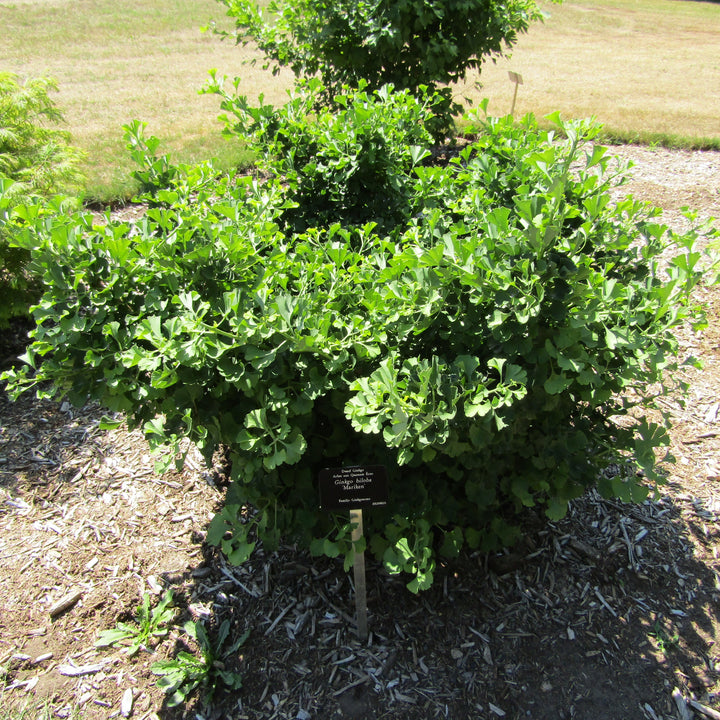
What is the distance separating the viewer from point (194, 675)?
2.24 metres

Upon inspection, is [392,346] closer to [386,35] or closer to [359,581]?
[359,581]

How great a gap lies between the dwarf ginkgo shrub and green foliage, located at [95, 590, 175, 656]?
0.60 m

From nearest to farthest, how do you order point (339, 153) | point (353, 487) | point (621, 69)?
point (353, 487)
point (339, 153)
point (621, 69)

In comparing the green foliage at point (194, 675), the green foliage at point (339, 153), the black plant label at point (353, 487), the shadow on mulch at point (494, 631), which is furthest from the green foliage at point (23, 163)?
the black plant label at point (353, 487)

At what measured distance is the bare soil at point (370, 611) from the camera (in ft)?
7.31

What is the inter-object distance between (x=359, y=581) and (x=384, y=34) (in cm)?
417

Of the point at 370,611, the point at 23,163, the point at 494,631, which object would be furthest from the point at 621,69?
the point at 370,611

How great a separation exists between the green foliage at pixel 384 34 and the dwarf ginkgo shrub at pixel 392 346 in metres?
2.98

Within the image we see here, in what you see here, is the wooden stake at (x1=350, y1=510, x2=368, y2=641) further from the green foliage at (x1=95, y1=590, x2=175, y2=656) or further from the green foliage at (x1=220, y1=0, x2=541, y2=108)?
the green foliage at (x1=220, y1=0, x2=541, y2=108)

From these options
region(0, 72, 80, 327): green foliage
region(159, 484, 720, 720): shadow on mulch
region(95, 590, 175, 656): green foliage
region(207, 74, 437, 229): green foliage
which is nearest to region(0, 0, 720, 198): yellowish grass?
region(0, 72, 80, 327): green foliage

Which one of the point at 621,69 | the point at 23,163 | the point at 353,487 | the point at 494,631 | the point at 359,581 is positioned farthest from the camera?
the point at 621,69

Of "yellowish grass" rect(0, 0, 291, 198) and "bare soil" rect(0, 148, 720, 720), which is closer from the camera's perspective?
"bare soil" rect(0, 148, 720, 720)

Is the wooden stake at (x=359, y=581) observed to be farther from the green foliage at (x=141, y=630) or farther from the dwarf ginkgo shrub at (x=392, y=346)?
the green foliage at (x=141, y=630)

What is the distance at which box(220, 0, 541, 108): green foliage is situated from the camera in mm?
4738
